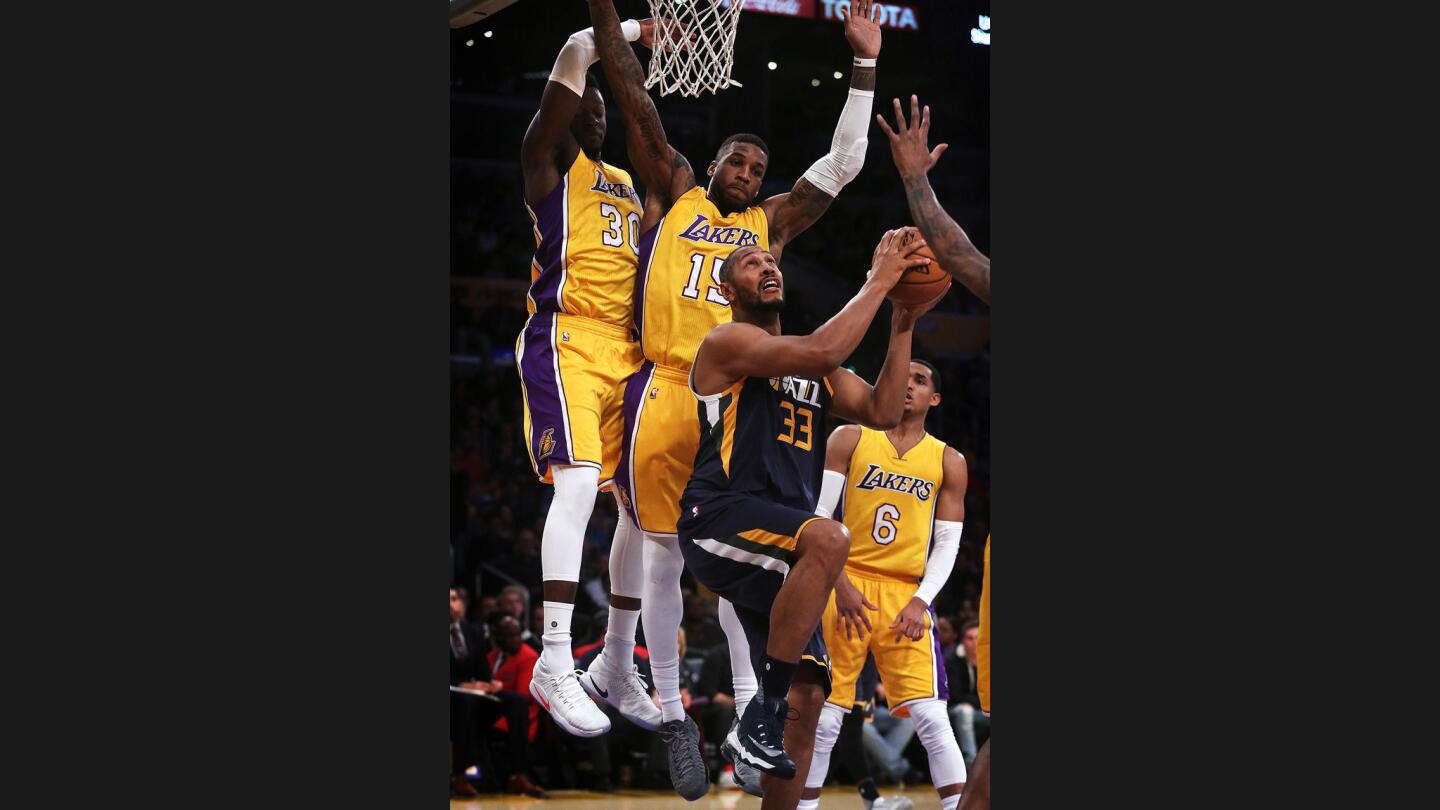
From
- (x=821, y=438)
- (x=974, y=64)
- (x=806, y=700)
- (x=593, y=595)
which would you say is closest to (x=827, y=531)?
(x=821, y=438)

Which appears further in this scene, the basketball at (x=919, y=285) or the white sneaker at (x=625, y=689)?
the white sneaker at (x=625, y=689)

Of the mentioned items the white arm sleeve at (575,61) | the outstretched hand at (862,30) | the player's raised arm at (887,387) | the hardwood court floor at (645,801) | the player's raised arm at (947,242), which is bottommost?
the hardwood court floor at (645,801)

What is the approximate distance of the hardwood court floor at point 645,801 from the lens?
10.2m

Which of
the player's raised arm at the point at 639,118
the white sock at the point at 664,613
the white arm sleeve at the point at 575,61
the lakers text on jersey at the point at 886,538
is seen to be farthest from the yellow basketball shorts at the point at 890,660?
the white arm sleeve at the point at 575,61

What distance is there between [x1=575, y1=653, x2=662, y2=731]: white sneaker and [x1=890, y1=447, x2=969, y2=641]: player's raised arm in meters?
1.59

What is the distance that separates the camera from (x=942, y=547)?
27.4 ft

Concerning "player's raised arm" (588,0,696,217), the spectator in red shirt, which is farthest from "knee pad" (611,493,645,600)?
the spectator in red shirt

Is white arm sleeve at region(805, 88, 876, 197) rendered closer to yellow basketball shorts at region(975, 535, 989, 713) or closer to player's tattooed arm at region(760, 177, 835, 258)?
player's tattooed arm at region(760, 177, 835, 258)

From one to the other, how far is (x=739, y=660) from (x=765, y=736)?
41.8 inches

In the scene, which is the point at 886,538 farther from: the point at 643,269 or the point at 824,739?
the point at 643,269

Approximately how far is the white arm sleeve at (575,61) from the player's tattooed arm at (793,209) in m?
1.24

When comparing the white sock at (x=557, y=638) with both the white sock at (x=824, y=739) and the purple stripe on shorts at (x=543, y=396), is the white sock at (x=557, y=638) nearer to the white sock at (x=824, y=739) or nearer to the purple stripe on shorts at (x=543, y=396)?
the purple stripe on shorts at (x=543, y=396)

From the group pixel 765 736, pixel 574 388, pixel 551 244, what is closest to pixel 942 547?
pixel 765 736

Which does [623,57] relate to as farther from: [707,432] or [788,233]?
[707,432]
